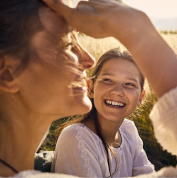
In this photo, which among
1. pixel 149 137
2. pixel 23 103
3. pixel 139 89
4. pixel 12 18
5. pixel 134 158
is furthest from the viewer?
pixel 149 137

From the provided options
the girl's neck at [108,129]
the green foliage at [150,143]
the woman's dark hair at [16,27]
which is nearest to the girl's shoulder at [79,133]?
the girl's neck at [108,129]

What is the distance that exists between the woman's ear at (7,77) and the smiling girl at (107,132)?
2.93 ft

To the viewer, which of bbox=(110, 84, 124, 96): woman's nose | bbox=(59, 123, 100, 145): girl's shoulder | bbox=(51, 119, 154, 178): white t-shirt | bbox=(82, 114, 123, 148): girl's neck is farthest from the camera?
bbox=(82, 114, 123, 148): girl's neck

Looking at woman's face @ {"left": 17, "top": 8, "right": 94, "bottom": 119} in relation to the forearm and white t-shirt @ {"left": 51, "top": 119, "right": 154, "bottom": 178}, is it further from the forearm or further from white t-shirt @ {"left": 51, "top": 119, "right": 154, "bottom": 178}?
white t-shirt @ {"left": 51, "top": 119, "right": 154, "bottom": 178}

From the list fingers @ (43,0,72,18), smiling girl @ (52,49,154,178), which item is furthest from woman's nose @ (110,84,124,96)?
fingers @ (43,0,72,18)

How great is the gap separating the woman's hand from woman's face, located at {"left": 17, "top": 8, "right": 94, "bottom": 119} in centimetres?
9

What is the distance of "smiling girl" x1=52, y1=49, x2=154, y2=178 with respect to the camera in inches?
75.9

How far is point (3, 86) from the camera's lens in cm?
121

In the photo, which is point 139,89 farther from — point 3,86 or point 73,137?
point 3,86

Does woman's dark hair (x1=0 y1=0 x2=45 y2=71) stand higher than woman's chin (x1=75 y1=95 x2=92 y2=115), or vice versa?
woman's dark hair (x1=0 y1=0 x2=45 y2=71)

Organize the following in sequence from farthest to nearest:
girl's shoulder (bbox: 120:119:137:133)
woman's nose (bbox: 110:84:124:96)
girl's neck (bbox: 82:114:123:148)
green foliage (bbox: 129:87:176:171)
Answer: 1. green foliage (bbox: 129:87:176:171)
2. girl's shoulder (bbox: 120:119:137:133)
3. girl's neck (bbox: 82:114:123:148)
4. woman's nose (bbox: 110:84:124:96)

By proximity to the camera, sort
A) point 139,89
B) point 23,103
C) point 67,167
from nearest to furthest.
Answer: point 23,103 < point 67,167 < point 139,89

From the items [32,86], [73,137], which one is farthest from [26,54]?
[73,137]

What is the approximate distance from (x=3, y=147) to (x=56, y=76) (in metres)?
0.47
